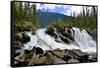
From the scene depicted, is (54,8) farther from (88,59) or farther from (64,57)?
(88,59)

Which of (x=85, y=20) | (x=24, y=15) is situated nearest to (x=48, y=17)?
(x=24, y=15)

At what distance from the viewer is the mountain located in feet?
7.87

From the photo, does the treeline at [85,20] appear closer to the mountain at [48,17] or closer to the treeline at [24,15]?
the mountain at [48,17]

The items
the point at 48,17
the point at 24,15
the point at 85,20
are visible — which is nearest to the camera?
the point at 24,15

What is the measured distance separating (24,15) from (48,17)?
0.87 feet

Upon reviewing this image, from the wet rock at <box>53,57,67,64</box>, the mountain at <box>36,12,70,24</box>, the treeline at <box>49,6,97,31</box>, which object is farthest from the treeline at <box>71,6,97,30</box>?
the wet rock at <box>53,57,67,64</box>

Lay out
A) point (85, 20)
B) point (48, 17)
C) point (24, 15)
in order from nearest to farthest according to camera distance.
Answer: point (24, 15), point (48, 17), point (85, 20)

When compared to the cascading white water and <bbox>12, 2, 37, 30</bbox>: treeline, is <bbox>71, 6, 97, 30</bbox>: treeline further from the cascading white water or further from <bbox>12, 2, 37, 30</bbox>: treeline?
<bbox>12, 2, 37, 30</bbox>: treeline

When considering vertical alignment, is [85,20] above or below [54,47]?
above

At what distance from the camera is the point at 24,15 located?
7.66 ft

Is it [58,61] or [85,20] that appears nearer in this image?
[58,61]

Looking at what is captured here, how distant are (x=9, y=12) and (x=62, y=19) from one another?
58 centimetres

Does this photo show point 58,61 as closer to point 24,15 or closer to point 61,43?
point 61,43

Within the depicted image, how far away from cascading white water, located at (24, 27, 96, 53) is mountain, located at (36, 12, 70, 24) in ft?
0.34
